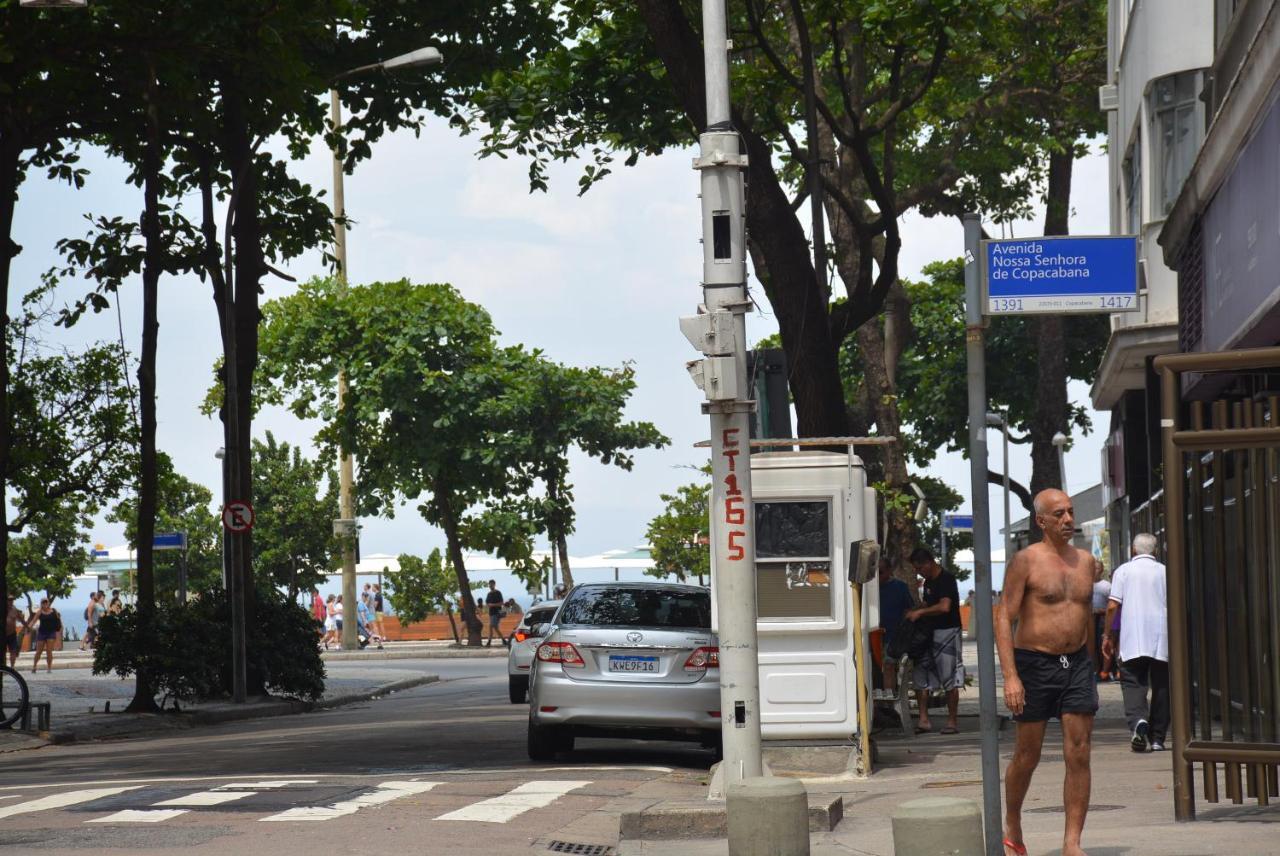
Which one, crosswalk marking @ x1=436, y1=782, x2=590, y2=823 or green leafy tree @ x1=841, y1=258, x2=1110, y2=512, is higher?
green leafy tree @ x1=841, y1=258, x2=1110, y2=512

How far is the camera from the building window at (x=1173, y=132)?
71.2ft

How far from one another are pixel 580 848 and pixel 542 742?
5.29 metres

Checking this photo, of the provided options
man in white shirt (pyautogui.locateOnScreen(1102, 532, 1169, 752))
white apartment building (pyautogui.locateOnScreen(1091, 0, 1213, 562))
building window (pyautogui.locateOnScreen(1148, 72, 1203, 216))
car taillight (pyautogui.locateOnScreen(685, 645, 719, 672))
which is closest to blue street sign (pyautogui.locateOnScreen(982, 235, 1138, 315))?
man in white shirt (pyautogui.locateOnScreen(1102, 532, 1169, 752))

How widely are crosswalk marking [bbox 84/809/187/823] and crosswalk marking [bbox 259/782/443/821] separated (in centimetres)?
64

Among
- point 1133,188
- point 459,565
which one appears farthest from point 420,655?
point 1133,188

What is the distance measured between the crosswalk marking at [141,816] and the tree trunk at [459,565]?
125 feet

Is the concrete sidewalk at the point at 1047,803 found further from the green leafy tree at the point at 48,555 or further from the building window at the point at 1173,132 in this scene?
the green leafy tree at the point at 48,555

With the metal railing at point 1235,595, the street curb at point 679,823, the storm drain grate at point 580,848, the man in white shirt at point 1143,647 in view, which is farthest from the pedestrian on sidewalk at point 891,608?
the metal railing at point 1235,595

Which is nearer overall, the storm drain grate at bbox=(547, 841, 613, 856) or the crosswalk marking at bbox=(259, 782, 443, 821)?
the storm drain grate at bbox=(547, 841, 613, 856)

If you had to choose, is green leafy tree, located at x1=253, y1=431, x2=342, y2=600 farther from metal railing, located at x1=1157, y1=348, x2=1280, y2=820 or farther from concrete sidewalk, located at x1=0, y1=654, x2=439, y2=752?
metal railing, located at x1=1157, y1=348, x2=1280, y2=820

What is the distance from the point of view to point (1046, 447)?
40750mm

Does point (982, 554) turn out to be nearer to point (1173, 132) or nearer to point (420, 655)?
Answer: point (1173, 132)

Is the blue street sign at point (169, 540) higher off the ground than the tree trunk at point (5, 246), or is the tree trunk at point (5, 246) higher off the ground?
the tree trunk at point (5, 246)

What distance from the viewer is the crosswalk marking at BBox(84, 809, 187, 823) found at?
38.8ft
